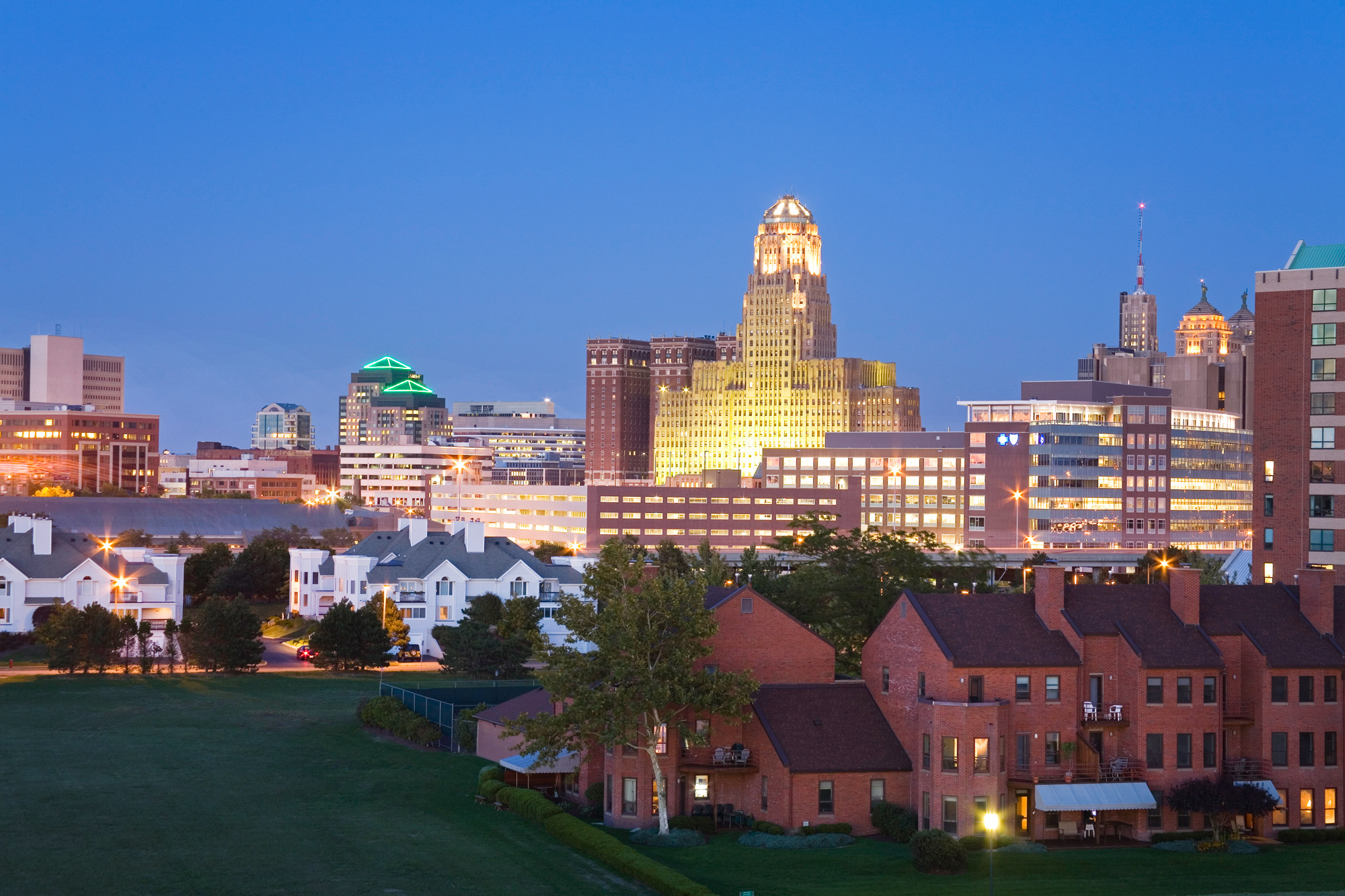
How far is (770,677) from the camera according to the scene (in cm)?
6956

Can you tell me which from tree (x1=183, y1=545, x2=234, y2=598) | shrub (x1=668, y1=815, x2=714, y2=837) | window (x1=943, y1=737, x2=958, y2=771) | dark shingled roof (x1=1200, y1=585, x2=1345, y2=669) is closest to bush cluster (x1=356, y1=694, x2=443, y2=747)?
shrub (x1=668, y1=815, x2=714, y2=837)

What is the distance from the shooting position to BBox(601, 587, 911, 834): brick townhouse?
6334 cm

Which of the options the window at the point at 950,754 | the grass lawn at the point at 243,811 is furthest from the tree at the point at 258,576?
the window at the point at 950,754

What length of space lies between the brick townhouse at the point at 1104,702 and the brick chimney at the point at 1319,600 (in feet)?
0.29

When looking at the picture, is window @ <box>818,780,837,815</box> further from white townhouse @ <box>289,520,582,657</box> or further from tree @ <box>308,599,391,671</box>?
white townhouse @ <box>289,520,582,657</box>

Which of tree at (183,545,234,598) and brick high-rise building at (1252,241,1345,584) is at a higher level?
brick high-rise building at (1252,241,1345,584)

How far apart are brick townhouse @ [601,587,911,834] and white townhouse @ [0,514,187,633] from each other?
73001 mm

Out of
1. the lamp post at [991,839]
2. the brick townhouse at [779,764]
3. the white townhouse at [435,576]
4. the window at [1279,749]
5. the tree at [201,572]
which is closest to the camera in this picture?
the lamp post at [991,839]

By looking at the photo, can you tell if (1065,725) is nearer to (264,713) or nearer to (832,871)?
(832,871)

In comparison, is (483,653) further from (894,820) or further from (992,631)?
(992,631)

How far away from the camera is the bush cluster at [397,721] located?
269 ft

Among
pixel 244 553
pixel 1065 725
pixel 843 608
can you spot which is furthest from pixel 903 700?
pixel 244 553

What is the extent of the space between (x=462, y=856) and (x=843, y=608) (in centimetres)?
3852

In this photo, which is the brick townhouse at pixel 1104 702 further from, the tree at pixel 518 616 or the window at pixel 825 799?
the tree at pixel 518 616
